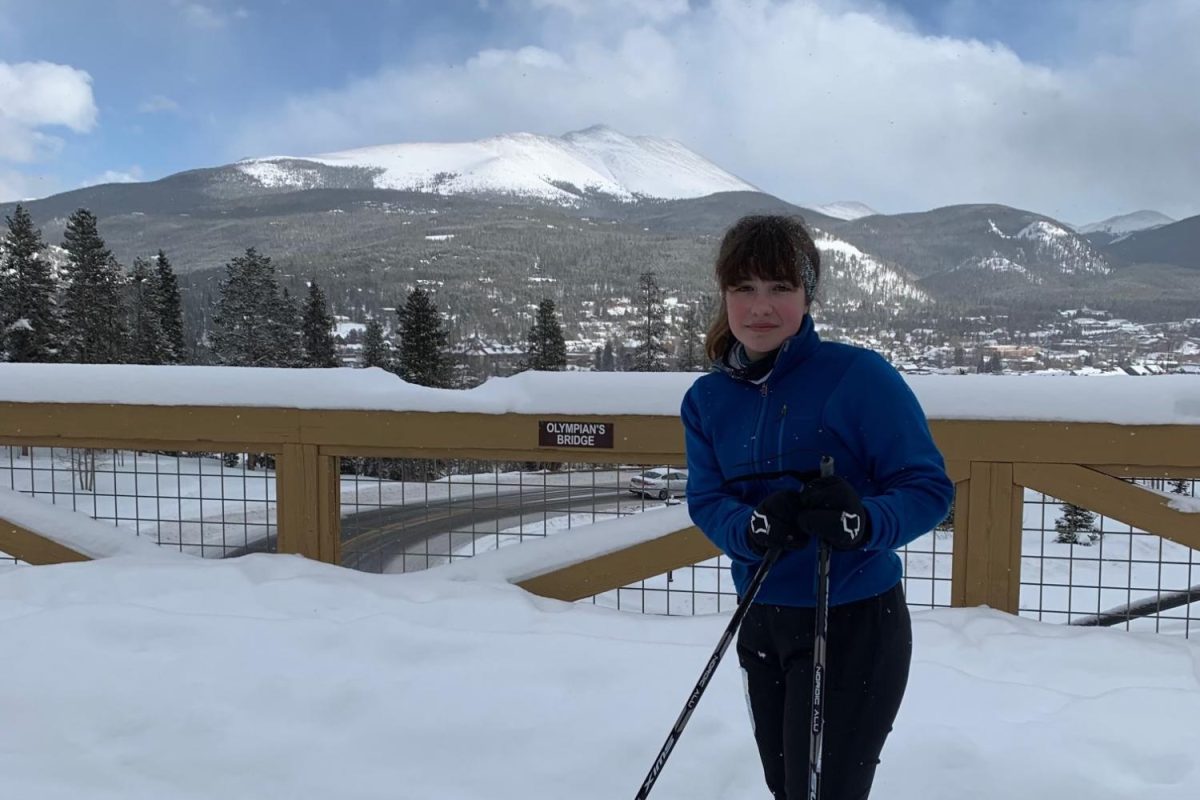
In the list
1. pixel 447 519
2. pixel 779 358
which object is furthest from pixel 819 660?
pixel 447 519

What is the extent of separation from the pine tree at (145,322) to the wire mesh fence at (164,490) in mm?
44057

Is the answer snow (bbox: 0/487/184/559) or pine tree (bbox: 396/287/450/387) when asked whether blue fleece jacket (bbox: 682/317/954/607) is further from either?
pine tree (bbox: 396/287/450/387)

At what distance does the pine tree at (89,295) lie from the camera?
40.9m

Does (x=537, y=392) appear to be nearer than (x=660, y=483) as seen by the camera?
Yes

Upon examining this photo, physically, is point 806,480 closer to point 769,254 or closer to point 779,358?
point 779,358

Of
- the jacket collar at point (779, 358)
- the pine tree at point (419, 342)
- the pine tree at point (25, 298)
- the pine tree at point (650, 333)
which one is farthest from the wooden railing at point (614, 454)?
the pine tree at point (650, 333)

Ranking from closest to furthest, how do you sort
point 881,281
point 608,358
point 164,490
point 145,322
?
point 164,490 < point 145,322 < point 608,358 < point 881,281

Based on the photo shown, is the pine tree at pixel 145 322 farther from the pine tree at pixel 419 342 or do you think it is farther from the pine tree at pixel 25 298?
the pine tree at pixel 419 342

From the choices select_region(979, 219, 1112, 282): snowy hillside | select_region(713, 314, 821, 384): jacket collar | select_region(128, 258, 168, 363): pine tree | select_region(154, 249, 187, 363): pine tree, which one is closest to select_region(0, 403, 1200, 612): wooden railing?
select_region(713, 314, 821, 384): jacket collar

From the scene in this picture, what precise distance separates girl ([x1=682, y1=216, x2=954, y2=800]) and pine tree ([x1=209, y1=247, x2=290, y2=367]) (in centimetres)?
4864

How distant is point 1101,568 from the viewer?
11.3 ft

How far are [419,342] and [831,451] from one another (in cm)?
4302

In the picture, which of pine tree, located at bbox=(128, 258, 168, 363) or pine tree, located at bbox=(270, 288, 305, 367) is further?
pine tree, located at bbox=(270, 288, 305, 367)

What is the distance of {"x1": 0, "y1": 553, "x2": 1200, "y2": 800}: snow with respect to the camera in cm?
248
